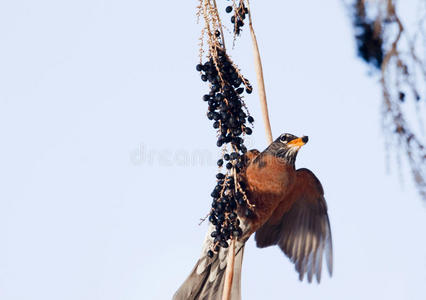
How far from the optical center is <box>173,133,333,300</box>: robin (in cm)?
287

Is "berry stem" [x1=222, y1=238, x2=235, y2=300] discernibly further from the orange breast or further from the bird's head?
the bird's head

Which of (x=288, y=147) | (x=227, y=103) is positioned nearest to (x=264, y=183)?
(x=288, y=147)

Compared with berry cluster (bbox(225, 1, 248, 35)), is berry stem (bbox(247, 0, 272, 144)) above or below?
below

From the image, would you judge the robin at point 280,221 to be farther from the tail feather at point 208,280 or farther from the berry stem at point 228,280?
the berry stem at point 228,280

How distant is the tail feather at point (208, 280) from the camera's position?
316cm

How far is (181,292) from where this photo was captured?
3.12 metres

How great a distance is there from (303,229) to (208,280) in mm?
673

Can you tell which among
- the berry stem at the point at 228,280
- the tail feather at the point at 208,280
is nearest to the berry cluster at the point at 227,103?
the berry stem at the point at 228,280

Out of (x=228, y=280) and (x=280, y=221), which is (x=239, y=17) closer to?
(x=228, y=280)

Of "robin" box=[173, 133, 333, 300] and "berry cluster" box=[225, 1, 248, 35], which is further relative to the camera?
"robin" box=[173, 133, 333, 300]

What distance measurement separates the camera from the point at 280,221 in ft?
11.5

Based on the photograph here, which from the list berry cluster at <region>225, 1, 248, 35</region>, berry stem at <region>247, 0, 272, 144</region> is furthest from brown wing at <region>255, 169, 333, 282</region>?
berry cluster at <region>225, 1, 248, 35</region>

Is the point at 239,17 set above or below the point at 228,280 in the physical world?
A: above

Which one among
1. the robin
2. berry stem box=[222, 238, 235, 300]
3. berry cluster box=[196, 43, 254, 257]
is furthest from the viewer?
the robin
